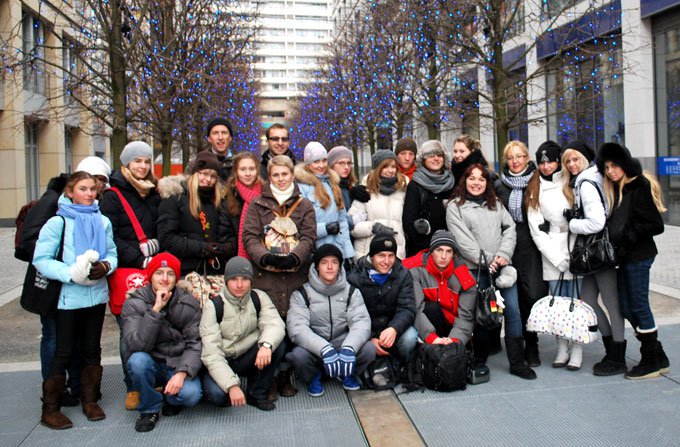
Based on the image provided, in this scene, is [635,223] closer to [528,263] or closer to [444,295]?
[528,263]

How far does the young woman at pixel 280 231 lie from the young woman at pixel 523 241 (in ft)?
5.78

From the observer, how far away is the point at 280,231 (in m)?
5.43

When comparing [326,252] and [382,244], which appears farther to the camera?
[382,244]

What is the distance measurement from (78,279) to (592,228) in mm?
3875

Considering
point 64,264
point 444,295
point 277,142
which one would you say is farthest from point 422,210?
point 64,264

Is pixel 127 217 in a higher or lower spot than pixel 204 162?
lower

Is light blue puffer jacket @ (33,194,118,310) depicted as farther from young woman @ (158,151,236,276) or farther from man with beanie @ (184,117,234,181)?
man with beanie @ (184,117,234,181)

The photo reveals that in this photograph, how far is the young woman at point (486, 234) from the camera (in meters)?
5.56

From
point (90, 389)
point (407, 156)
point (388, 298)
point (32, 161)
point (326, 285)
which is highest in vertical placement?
point (32, 161)

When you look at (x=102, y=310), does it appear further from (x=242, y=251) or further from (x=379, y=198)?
(x=379, y=198)

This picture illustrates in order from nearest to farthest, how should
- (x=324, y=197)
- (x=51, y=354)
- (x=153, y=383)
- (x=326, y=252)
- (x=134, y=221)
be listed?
(x=153, y=383) → (x=51, y=354) → (x=326, y=252) → (x=134, y=221) → (x=324, y=197)

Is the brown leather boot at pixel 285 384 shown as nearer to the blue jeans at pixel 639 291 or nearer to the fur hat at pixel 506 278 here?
the fur hat at pixel 506 278

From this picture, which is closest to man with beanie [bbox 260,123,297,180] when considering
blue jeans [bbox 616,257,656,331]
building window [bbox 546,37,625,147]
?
blue jeans [bbox 616,257,656,331]

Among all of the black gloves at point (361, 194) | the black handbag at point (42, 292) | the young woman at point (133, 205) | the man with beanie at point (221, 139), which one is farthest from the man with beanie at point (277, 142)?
the black handbag at point (42, 292)
